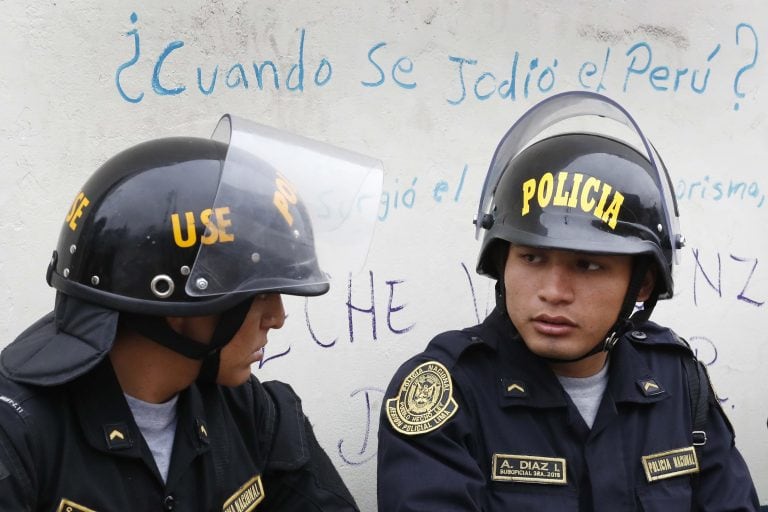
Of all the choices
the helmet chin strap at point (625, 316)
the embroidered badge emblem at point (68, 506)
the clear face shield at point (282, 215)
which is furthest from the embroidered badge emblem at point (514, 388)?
the embroidered badge emblem at point (68, 506)

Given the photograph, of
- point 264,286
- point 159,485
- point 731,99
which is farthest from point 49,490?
point 731,99

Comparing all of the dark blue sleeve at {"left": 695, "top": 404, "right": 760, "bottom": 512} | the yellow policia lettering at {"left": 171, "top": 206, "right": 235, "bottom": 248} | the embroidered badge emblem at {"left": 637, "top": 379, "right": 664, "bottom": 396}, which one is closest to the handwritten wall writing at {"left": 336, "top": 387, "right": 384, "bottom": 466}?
the embroidered badge emblem at {"left": 637, "top": 379, "right": 664, "bottom": 396}

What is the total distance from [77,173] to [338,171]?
1.03 m

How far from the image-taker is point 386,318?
11.6 feet

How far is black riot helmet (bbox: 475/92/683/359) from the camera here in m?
2.68

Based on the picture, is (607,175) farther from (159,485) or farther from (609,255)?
(159,485)

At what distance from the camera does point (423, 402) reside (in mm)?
2688

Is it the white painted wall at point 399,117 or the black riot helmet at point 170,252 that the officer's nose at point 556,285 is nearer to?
the black riot helmet at point 170,252

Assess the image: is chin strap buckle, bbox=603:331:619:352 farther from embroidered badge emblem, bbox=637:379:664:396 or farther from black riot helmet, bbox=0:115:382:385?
black riot helmet, bbox=0:115:382:385

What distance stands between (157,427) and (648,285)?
5.01 feet

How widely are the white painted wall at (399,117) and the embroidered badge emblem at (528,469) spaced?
95cm

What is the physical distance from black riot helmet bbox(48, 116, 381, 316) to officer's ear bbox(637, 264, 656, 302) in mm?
1097

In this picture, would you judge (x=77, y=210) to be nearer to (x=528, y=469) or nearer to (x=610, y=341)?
(x=528, y=469)

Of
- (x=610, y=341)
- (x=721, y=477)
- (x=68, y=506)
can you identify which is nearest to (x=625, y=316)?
(x=610, y=341)
